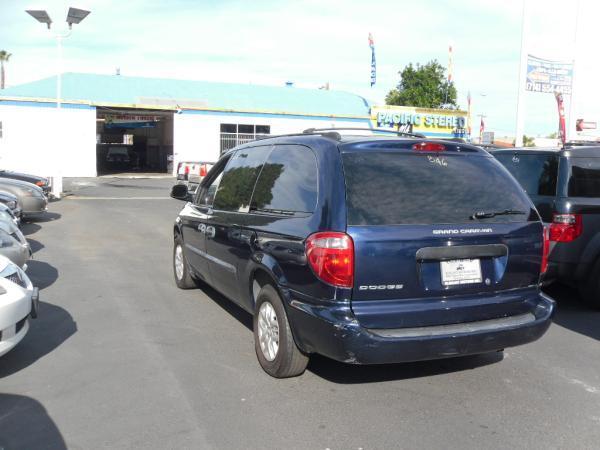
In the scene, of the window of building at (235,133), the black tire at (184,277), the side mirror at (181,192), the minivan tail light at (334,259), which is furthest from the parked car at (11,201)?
the window of building at (235,133)

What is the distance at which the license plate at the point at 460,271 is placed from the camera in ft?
13.0

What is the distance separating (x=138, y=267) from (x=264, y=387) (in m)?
5.06

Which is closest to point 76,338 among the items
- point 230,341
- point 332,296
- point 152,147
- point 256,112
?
point 230,341

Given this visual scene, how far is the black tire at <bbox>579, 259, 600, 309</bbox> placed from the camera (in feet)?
21.3

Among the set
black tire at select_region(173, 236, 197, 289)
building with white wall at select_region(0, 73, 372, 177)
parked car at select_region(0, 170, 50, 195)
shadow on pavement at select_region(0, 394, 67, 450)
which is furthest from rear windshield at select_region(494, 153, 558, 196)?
building with white wall at select_region(0, 73, 372, 177)

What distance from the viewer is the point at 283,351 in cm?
433

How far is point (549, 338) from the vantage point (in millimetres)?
5699

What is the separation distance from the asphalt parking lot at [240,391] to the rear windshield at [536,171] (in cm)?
145

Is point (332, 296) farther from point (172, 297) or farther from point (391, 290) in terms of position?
point (172, 297)

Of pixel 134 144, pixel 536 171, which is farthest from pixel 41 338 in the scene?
pixel 134 144

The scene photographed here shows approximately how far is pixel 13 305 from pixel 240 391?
1.83 meters

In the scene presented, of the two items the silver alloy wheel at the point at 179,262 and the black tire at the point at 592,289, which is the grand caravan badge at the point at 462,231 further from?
the silver alloy wheel at the point at 179,262

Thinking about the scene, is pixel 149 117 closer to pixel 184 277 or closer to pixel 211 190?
pixel 184 277

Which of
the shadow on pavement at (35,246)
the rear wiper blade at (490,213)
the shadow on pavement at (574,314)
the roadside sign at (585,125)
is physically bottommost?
the shadow on pavement at (35,246)
